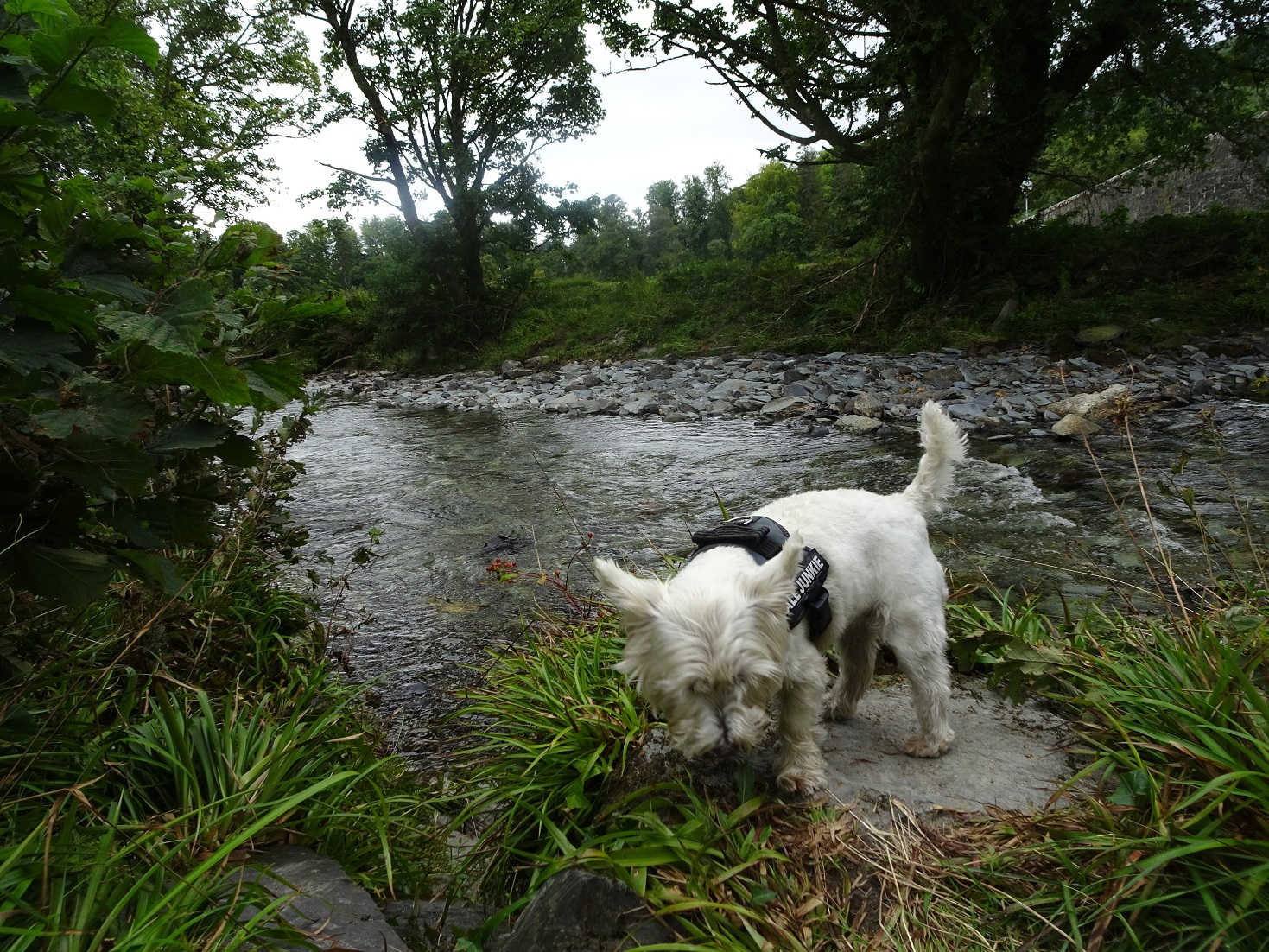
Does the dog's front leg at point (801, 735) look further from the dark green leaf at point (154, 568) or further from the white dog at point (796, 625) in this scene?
the dark green leaf at point (154, 568)

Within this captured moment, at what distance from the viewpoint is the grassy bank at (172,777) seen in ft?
6.03

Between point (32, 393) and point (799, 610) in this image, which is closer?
point (32, 393)

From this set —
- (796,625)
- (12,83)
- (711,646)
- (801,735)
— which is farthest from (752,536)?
(12,83)

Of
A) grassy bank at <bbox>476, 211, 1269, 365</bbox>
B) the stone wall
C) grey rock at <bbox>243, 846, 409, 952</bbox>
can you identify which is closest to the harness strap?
grey rock at <bbox>243, 846, 409, 952</bbox>

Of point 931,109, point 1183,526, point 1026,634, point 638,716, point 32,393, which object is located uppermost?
point 931,109

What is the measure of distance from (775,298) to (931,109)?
6302mm

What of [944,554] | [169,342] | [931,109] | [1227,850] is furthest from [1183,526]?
[931,109]

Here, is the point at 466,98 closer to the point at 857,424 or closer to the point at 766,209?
the point at 857,424

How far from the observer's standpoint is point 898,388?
39.5 ft

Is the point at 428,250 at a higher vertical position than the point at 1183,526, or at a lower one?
higher

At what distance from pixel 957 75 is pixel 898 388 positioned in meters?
7.00

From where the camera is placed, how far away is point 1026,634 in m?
3.62

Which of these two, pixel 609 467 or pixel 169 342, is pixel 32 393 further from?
pixel 609 467

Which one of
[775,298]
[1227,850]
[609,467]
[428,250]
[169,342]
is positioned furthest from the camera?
[428,250]
